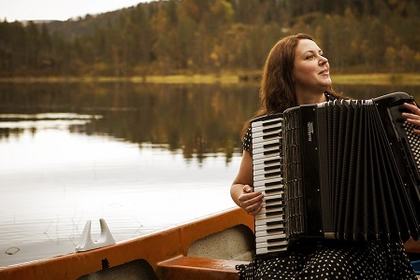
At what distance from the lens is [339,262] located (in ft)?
8.73

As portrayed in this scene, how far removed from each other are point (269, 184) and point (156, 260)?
1.00 metres

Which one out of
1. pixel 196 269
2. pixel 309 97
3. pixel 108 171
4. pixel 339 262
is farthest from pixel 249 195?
pixel 108 171

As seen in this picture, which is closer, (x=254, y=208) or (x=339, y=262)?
(x=339, y=262)

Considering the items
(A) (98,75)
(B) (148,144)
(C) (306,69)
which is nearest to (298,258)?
(C) (306,69)

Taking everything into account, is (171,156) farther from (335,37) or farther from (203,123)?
(335,37)

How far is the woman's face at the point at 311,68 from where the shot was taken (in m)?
3.05

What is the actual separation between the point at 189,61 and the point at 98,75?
10.9 m

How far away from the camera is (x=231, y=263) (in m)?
3.48

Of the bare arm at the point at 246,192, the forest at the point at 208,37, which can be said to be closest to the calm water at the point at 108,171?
the bare arm at the point at 246,192

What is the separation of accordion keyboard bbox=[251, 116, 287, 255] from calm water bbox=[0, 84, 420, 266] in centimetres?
543

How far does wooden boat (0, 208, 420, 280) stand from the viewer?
10.6 feet

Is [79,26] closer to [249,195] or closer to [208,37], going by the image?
[208,37]

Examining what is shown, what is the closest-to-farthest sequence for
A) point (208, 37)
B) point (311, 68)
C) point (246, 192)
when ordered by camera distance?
1. point (246, 192)
2. point (311, 68)
3. point (208, 37)

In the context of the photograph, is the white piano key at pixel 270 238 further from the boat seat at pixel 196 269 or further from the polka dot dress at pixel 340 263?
the boat seat at pixel 196 269
